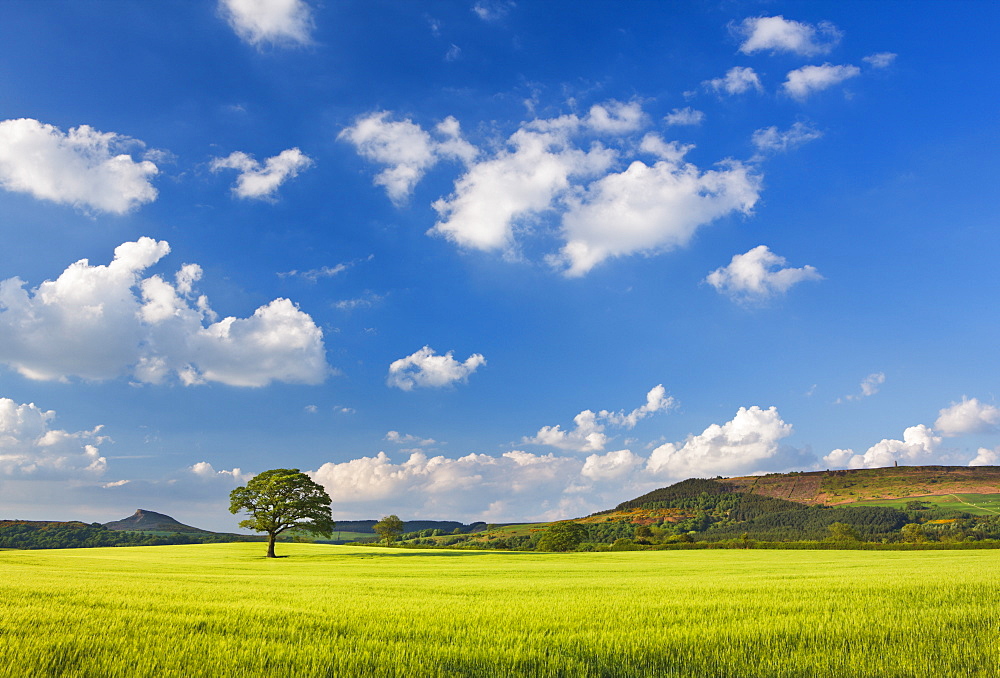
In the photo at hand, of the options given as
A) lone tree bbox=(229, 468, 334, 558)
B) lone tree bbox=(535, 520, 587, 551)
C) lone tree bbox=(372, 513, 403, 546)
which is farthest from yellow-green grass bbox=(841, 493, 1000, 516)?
lone tree bbox=(229, 468, 334, 558)

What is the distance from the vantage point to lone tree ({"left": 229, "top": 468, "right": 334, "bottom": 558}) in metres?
66.8

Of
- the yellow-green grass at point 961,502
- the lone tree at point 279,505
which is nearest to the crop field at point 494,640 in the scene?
the lone tree at point 279,505

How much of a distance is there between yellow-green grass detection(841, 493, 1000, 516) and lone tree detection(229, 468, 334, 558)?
633 feet

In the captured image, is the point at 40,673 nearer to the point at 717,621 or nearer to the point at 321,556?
the point at 717,621

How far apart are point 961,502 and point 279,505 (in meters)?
226

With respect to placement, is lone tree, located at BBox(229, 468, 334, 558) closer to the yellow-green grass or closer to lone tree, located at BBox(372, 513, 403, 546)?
lone tree, located at BBox(372, 513, 403, 546)

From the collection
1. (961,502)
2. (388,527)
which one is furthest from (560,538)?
(961,502)

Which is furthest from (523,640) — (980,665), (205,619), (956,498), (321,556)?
(956,498)

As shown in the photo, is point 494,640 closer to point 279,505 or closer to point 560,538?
point 279,505

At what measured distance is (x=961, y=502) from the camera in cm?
18400

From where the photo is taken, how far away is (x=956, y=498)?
192m

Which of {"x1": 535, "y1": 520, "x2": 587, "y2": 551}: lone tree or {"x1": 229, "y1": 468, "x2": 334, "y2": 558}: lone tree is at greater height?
{"x1": 229, "y1": 468, "x2": 334, "y2": 558}: lone tree

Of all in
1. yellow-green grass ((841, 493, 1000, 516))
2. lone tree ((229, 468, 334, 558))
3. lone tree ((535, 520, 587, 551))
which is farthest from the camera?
yellow-green grass ((841, 493, 1000, 516))

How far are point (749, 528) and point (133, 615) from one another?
21803 centimetres
